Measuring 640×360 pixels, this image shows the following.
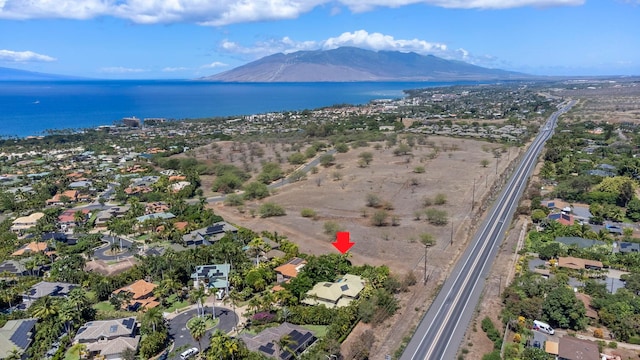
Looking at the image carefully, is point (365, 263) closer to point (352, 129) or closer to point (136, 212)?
point (136, 212)

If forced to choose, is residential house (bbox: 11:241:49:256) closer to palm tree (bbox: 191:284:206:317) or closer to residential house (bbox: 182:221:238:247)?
residential house (bbox: 182:221:238:247)

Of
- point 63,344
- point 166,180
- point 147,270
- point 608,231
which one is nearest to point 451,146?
point 608,231

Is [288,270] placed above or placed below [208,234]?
above

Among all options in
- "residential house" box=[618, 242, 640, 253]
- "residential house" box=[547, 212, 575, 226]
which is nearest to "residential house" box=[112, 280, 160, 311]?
"residential house" box=[618, 242, 640, 253]

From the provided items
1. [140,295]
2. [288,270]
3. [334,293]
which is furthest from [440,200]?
[140,295]

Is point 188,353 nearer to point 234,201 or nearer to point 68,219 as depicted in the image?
point 68,219

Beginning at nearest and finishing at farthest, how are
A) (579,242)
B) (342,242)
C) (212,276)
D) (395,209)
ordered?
(212,276) → (579,242) → (342,242) → (395,209)

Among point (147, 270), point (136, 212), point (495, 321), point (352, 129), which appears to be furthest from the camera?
point (352, 129)
